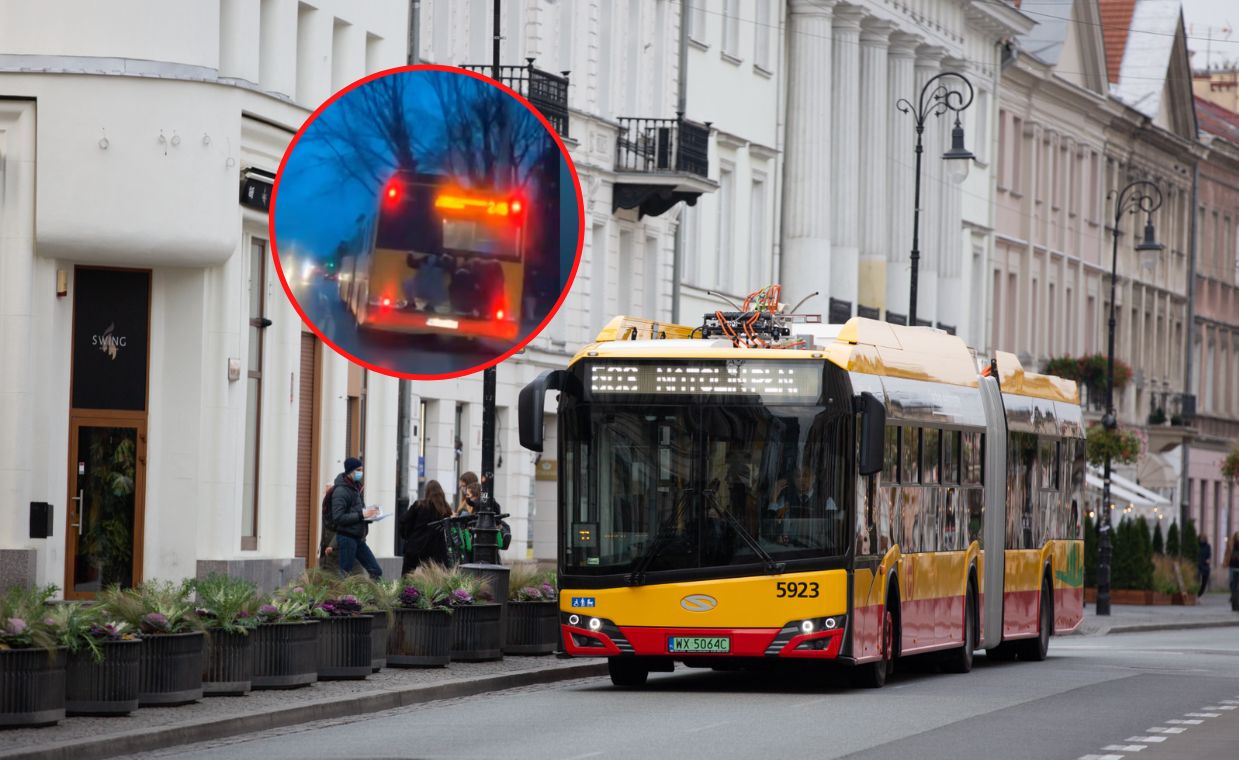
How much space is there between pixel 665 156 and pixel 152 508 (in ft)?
66.1

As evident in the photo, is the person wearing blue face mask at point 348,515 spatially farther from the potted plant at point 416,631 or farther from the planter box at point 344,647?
the planter box at point 344,647

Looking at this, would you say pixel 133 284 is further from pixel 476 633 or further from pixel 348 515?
pixel 476 633

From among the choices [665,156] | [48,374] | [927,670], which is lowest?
[927,670]

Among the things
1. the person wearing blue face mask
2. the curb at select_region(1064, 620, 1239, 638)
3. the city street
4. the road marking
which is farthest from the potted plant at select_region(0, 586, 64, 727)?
the curb at select_region(1064, 620, 1239, 638)

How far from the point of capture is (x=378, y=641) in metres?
23.6

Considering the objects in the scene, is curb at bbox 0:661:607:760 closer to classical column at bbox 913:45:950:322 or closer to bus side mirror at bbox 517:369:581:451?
bus side mirror at bbox 517:369:581:451

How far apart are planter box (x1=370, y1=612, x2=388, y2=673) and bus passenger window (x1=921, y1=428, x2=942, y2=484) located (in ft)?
18.4

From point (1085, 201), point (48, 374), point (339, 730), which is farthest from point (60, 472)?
point (1085, 201)

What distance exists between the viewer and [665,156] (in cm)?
5175

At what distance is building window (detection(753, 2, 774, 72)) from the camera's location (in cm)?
5934

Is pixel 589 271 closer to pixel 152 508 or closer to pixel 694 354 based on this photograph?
pixel 152 508

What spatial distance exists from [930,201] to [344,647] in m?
51.6

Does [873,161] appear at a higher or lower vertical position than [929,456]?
higher

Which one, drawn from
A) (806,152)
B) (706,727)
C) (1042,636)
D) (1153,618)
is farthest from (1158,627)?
(706,727)
